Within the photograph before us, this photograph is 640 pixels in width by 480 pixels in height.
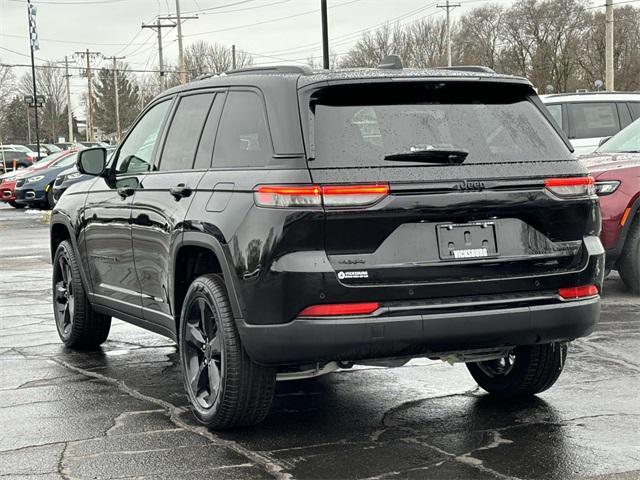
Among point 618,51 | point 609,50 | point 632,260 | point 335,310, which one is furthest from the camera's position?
point 618,51

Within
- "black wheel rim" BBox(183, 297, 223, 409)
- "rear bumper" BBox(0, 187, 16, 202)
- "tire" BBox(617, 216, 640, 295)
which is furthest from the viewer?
"rear bumper" BBox(0, 187, 16, 202)

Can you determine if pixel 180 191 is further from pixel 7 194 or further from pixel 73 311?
pixel 7 194

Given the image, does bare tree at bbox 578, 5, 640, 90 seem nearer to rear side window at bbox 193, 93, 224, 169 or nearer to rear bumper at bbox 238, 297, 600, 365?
rear side window at bbox 193, 93, 224, 169

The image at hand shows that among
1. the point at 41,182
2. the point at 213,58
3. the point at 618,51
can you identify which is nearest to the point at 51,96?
the point at 213,58

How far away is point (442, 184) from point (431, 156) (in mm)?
158

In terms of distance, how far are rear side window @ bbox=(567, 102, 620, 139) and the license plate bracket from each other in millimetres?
11609

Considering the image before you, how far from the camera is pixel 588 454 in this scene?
4.69 meters

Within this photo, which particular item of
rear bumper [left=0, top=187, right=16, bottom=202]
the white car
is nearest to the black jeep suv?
the white car

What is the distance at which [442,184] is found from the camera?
475 centimetres

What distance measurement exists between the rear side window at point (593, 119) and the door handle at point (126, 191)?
10815mm

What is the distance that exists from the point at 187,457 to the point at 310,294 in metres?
0.98

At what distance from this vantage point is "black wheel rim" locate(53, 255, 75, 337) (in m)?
7.74

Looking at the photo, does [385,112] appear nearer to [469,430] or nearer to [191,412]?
[469,430]

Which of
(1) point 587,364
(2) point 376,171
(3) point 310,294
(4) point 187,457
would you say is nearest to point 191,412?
(4) point 187,457
